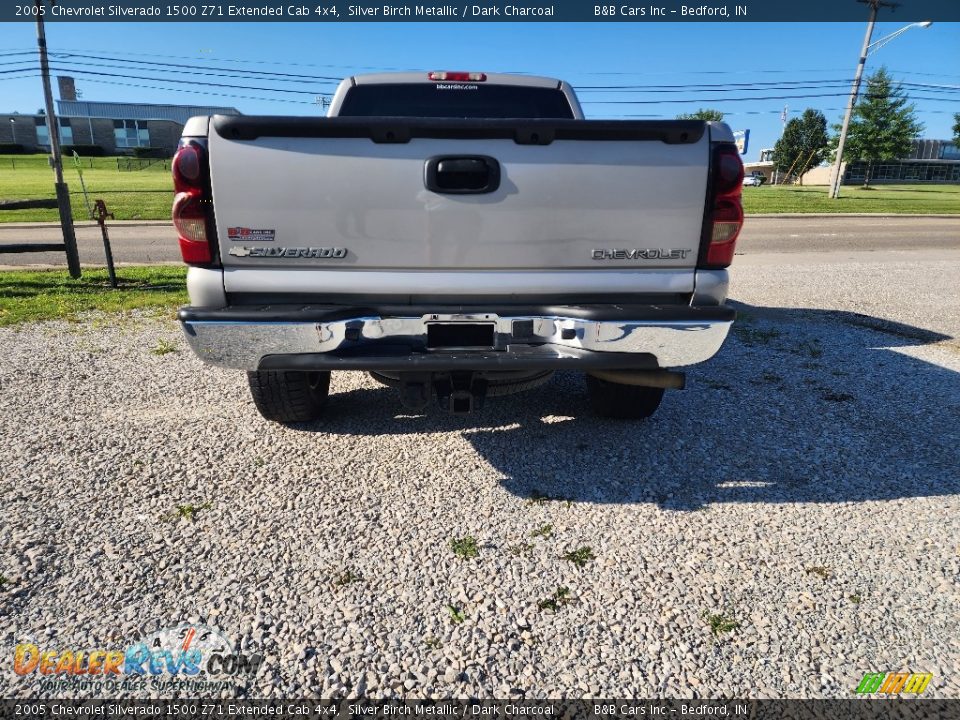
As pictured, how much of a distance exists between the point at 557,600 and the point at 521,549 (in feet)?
1.11

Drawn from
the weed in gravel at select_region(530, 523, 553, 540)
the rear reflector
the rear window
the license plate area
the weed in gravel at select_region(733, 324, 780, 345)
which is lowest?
the weed in gravel at select_region(733, 324, 780, 345)

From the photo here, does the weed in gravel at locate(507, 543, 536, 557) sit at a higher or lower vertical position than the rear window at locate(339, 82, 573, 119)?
lower

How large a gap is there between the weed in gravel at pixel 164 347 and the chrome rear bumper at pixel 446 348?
286 centimetres

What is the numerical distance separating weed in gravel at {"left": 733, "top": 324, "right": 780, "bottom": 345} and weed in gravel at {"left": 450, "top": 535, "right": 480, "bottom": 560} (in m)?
4.09

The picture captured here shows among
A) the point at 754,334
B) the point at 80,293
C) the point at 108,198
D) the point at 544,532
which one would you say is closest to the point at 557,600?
the point at 544,532

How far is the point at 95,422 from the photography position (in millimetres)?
3793

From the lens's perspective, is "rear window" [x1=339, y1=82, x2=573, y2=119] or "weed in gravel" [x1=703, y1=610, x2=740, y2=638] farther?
"rear window" [x1=339, y1=82, x2=573, y2=119]

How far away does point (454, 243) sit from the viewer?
2.73 m

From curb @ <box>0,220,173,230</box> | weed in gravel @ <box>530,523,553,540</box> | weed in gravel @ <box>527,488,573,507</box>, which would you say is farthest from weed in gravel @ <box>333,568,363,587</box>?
curb @ <box>0,220,173,230</box>

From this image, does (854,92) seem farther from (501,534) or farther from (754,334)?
(501,534)

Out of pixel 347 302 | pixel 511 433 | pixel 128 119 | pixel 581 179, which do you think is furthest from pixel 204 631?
pixel 128 119

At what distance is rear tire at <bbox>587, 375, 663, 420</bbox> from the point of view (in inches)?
144

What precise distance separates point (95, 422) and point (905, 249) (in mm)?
16016

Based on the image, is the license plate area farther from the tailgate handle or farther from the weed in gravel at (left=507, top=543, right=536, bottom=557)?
the weed in gravel at (left=507, top=543, right=536, bottom=557)
